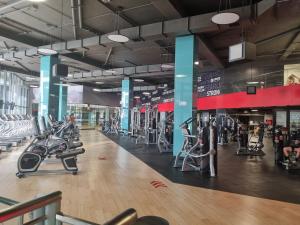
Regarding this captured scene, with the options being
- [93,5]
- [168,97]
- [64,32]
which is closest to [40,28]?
[64,32]

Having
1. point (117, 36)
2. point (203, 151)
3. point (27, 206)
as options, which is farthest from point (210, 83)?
point (27, 206)

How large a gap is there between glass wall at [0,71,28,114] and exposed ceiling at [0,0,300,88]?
3.59 m

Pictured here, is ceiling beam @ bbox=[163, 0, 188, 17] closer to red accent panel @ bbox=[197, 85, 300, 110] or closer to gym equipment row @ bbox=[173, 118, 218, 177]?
gym equipment row @ bbox=[173, 118, 218, 177]

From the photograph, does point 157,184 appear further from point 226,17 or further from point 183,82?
point 226,17

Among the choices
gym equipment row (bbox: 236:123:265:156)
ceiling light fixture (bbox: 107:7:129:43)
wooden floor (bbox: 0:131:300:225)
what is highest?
ceiling light fixture (bbox: 107:7:129:43)

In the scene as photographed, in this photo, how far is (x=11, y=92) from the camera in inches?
656

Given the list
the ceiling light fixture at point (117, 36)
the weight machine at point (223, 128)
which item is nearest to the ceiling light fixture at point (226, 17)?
the ceiling light fixture at point (117, 36)

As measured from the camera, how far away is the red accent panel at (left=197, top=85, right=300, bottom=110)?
31.6 feet

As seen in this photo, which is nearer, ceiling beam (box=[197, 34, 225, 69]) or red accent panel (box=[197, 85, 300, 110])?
ceiling beam (box=[197, 34, 225, 69])

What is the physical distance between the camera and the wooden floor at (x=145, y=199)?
3209 mm

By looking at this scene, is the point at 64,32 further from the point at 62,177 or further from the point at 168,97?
the point at 168,97

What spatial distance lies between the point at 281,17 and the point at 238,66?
21.2 ft

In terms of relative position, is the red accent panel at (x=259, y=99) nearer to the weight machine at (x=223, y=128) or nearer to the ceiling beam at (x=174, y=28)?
the weight machine at (x=223, y=128)

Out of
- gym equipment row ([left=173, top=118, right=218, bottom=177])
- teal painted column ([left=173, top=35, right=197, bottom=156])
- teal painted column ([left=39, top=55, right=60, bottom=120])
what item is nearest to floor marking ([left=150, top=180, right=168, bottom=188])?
gym equipment row ([left=173, top=118, right=218, bottom=177])
